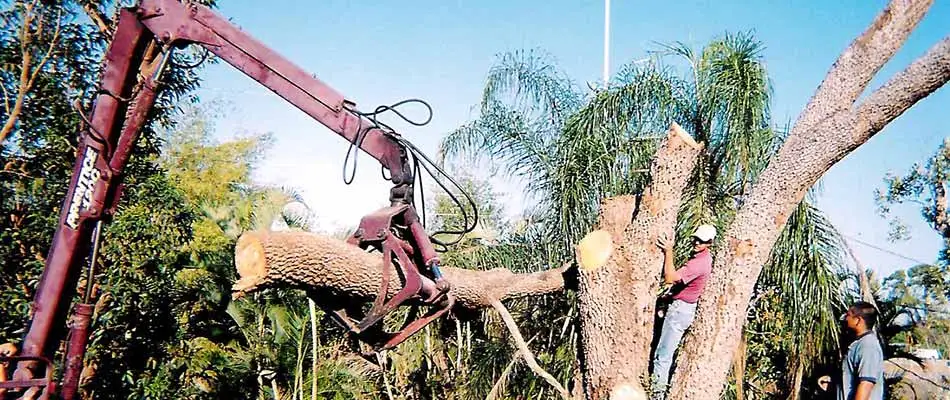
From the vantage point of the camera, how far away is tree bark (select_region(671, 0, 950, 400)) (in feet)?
14.7

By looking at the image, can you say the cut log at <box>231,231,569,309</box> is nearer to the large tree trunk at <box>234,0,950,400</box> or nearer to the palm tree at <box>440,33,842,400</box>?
the large tree trunk at <box>234,0,950,400</box>

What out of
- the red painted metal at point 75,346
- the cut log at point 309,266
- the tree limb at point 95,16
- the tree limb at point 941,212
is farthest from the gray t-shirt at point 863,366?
the tree limb at point 941,212

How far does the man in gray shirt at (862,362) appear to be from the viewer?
5.17 m

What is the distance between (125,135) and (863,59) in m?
4.17

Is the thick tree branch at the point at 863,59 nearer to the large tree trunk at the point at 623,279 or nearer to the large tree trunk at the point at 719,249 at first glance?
the large tree trunk at the point at 719,249

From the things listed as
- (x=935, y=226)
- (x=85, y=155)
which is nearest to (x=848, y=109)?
(x=85, y=155)

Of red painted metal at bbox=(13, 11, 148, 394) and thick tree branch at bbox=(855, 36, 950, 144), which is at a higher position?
thick tree branch at bbox=(855, 36, 950, 144)

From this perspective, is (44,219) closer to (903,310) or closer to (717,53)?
(717,53)

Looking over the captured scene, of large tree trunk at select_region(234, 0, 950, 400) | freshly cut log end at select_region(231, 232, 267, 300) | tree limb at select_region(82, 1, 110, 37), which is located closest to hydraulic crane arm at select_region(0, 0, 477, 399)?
freshly cut log end at select_region(231, 232, 267, 300)

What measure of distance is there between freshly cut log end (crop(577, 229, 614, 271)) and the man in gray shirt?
1.89 meters

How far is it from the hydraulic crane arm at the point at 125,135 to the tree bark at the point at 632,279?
1424 millimetres

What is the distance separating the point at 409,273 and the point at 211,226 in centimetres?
1035

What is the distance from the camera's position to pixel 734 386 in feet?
22.8

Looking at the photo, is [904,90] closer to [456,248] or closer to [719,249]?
[719,249]
